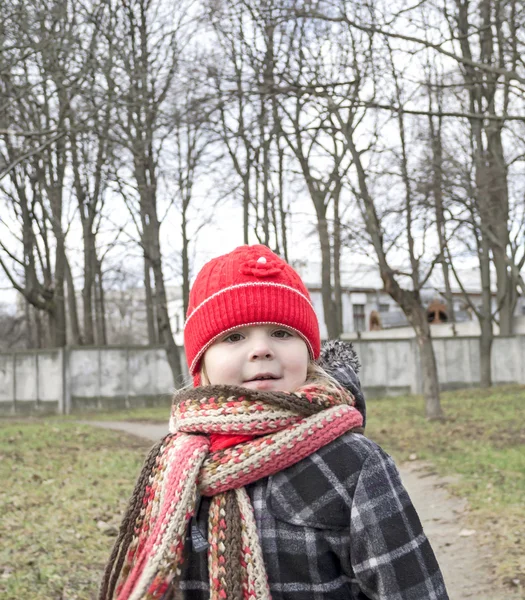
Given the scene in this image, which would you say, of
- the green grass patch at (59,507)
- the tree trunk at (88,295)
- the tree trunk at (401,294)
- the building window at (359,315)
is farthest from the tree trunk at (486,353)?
the building window at (359,315)

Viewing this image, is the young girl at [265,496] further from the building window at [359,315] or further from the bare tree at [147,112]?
the building window at [359,315]

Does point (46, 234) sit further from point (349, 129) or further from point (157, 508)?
point (157, 508)

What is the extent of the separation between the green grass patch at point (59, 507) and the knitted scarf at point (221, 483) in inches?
117

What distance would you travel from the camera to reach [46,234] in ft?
79.5

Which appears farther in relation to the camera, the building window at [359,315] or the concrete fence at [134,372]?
the building window at [359,315]

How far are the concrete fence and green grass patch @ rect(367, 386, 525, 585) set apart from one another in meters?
3.24

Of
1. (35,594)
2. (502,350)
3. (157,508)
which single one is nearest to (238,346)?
(157,508)

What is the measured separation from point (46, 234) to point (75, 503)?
1852cm

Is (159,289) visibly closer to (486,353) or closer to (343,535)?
(486,353)

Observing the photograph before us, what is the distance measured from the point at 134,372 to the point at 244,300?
19.7m

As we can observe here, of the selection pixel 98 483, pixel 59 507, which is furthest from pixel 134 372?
pixel 59 507

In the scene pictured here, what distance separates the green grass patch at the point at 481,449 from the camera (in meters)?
5.77

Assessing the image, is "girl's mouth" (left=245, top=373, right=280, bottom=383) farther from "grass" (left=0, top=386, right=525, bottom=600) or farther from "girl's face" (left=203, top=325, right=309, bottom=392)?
"grass" (left=0, top=386, right=525, bottom=600)

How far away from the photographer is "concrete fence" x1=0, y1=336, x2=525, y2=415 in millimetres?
20297
